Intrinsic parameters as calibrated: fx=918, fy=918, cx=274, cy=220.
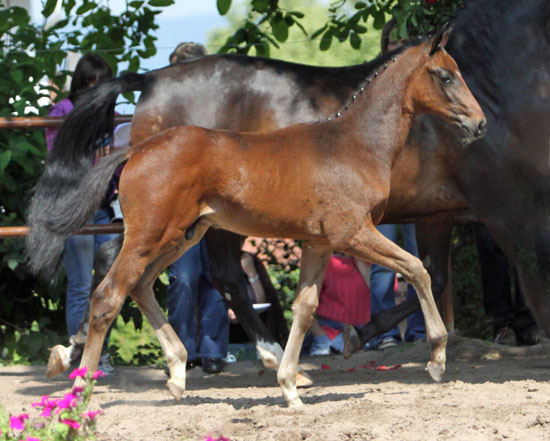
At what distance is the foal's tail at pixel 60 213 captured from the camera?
446cm

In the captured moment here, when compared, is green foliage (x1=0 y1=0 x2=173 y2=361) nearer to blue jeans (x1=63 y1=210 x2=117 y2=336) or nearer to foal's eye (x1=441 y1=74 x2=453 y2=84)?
blue jeans (x1=63 y1=210 x2=117 y2=336)

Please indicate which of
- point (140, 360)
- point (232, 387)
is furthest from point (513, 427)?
point (140, 360)

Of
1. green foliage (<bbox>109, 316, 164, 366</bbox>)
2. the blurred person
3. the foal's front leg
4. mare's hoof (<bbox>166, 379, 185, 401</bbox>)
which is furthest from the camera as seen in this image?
green foliage (<bbox>109, 316, 164, 366</bbox>)

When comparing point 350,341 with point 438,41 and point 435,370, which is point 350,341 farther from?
point 438,41

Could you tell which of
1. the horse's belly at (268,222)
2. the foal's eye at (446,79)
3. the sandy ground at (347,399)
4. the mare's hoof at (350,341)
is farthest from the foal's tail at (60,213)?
the mare's hoof at (350,341)

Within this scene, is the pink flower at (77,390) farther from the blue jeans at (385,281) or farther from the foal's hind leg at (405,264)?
the blue jeans at (385,281)

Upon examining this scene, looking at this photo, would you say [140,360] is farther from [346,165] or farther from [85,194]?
[346,165]

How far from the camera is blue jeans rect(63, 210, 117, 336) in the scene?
5.94 metres

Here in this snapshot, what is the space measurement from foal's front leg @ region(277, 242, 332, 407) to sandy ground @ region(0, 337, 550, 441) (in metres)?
0.12

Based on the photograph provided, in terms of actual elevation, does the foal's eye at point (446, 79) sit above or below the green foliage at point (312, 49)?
above

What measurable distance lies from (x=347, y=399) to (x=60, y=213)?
170 cm

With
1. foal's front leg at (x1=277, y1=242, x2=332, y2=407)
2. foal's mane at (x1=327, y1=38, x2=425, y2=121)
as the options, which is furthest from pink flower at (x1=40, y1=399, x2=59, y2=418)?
foal's mane at (x1=327, y1=38, x2=425, y2=121)

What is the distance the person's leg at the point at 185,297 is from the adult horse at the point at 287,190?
1.39 m

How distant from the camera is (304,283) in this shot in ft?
14.8
